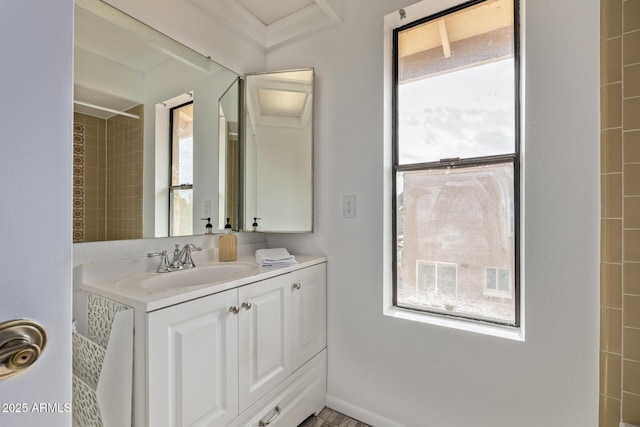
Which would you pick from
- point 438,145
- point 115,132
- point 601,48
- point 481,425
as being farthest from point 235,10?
point 481,425

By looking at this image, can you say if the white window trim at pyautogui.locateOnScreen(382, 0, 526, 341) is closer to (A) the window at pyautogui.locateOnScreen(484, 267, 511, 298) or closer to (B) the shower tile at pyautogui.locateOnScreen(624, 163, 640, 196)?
(A) the window at pyautogui.locateOnScreen(484, 267, 511, 298)

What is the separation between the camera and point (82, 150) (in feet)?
3.90

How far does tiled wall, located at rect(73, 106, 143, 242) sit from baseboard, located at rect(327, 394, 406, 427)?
1.46 meters

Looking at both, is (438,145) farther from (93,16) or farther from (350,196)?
(93,16)

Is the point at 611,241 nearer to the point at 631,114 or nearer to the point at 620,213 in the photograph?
the point at 620,213

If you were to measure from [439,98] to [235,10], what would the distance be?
1.35 meters

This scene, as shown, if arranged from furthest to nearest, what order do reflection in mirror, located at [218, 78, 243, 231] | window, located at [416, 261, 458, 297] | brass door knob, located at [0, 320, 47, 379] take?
reflection in mirror, located at [218, 78, 243, 231]
window, located at [416, 261, 458, 297]
brass door knob, located at [0, 320, 47, 379]

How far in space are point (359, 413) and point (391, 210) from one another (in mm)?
1190

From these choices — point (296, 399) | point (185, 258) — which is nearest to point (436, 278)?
point (296, 399)

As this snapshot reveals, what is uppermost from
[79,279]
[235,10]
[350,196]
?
[235,10]

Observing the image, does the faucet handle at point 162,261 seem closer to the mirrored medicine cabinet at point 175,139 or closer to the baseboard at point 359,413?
the mirrored medicine cabinet at point 175,139

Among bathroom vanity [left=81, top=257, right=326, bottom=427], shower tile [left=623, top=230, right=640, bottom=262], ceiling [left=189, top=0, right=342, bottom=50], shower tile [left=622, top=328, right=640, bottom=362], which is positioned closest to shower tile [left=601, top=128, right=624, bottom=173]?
shower tile [left=623, top=230, right=640, bottom=262]

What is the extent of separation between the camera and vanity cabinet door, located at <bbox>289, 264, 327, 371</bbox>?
4.98ft

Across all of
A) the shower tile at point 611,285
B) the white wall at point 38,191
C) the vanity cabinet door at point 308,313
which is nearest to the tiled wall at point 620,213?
the shower tile at point 611,285
